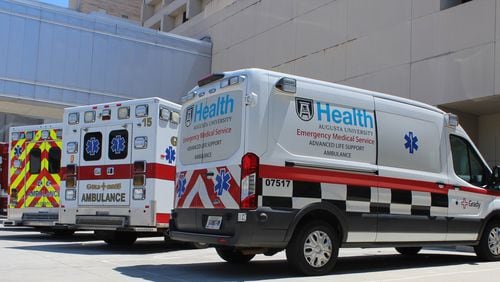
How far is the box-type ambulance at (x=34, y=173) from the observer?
43.7 feet

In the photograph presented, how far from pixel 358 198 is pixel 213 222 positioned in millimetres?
2037

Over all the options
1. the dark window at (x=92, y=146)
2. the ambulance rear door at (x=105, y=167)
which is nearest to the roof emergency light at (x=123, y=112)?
the ambulance rear door at (x=105, y=167)

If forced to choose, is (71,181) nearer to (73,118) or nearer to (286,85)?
(73,118)

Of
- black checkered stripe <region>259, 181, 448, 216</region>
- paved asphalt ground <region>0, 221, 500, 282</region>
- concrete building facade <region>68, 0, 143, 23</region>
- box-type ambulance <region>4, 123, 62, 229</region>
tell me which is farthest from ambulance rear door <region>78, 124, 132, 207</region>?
concrete building facade <region>68, 0, 143, 23</region>

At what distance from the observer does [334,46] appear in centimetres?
2247

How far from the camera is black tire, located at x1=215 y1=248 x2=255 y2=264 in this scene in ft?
28.9

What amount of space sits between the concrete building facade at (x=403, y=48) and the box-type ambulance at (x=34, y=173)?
36.7 feet

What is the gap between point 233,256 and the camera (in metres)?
8.88

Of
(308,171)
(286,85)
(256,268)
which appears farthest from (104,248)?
(286,85)

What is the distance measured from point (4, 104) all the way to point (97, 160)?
56.7ft

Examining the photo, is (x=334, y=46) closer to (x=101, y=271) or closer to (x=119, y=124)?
(x=119, y=124)

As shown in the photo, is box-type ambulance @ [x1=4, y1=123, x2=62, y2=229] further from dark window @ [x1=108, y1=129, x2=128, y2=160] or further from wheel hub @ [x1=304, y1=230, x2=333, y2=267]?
wheel hub @ [x1=304, y1=230, x2=333, y2=267]

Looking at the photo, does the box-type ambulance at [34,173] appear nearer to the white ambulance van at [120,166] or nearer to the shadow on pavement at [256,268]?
the white ambulance van at [120,166]

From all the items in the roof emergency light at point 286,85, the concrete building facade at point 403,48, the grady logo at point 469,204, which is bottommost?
the grady logo at point 469,204
